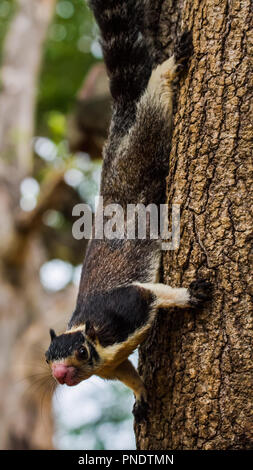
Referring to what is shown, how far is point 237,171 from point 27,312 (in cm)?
718

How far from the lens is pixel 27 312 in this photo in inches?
365

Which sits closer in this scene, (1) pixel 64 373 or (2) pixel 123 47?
(1) pixel 64 373

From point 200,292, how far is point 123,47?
1.96 meters

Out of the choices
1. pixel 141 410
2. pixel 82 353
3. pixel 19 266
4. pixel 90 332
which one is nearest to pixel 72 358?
pixel 82 353

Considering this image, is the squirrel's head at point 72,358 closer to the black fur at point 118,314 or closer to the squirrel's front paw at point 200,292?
the black fur at point 118,314

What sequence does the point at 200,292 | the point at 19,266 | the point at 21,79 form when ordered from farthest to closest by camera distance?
1. the point at 21,79
2. the point at 19,266
3. the point at 200,292

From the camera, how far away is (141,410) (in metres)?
3.21

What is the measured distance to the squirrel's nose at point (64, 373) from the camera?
2.99 m

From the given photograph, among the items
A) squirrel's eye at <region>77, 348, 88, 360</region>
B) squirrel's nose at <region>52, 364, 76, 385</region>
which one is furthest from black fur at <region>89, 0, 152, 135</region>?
squirrel's nose at <region>52, 364, 76, 385</region>

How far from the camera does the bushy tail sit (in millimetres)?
3670

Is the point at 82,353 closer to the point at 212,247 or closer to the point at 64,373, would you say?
the point at 64,373

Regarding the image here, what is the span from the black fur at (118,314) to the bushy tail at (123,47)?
4.85ft

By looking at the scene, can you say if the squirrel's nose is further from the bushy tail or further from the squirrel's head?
the bushy tail
